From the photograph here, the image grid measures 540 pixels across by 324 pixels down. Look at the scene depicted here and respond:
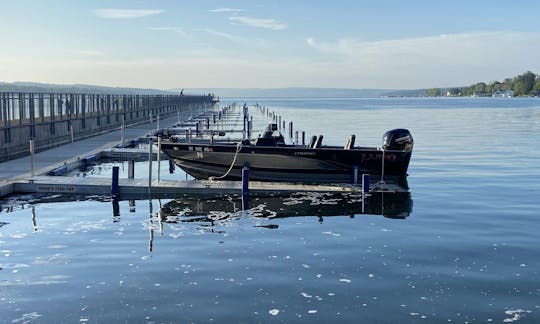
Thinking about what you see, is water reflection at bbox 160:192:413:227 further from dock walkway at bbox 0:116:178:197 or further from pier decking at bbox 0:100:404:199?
dock walkway at bbox 0:116:178:197

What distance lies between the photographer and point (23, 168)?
24000mm

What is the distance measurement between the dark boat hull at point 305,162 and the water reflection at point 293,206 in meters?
2.09

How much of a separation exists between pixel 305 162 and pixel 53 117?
60.9 ft

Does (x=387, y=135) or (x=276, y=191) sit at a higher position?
(x=387, y=135)

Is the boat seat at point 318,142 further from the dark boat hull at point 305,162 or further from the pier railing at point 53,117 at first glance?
the pier railing at point 53,117

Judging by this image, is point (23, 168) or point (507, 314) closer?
point (507, 314)

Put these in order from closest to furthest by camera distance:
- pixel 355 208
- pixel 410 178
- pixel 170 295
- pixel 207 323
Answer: pixel 207 323
pixel 170 295
pixel 355 208
pixel 410 178

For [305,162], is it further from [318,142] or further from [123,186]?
[123,186]

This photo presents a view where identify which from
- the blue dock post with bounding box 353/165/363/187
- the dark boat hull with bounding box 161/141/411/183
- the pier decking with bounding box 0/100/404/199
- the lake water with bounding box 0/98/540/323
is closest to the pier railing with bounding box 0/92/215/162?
the pier decking with bounding box 0/100/404/199

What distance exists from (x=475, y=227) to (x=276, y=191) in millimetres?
7500

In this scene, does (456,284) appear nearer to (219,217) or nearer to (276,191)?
(219,217)

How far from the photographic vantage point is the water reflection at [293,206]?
59.0 feet

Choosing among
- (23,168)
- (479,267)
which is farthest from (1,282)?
(23,168)

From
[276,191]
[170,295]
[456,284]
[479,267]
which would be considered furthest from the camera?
[276,191]
